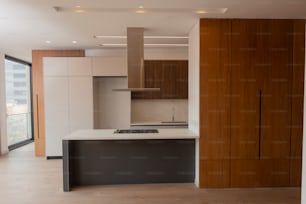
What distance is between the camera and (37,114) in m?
5.58

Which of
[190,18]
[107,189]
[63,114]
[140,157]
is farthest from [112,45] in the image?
[107,189]

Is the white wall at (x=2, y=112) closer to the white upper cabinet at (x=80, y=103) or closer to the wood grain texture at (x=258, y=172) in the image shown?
the white upper cabinet at (x=80, y=103)

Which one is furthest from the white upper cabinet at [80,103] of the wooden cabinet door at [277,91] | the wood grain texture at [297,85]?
the wood grain texture at [297,85]

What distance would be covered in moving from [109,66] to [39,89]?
1.88 m

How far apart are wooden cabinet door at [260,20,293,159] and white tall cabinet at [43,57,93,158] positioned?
11.9 feet

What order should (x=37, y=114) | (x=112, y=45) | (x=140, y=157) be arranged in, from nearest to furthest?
1. (x=140, y=157)
2. (x=112, y=45)
3. (x=37, y=114)

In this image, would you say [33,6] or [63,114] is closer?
[33,6]

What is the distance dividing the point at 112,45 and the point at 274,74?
3390 millimetres

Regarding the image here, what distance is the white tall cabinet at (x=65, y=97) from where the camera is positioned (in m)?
5.19

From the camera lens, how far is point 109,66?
5.26 m

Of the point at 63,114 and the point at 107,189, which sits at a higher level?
the point at 63,114

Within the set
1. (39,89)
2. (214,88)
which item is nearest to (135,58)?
(214,88)

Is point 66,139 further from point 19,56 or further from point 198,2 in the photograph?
point 19,56

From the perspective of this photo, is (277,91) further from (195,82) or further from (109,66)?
(109,66)
